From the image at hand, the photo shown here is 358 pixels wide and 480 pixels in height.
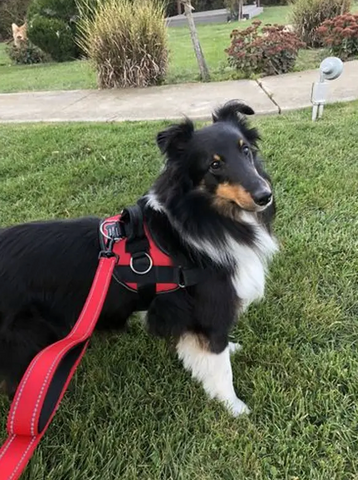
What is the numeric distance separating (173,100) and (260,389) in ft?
20.3

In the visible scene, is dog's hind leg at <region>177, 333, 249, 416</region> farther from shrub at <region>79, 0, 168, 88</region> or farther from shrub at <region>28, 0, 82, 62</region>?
shrub at <region>28, 0, 82, 62</region>

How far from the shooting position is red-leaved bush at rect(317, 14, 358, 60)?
915 centimetres

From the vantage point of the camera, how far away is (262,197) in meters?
1.97

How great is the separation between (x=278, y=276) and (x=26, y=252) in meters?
1.85

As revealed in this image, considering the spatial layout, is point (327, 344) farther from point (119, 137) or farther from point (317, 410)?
point (119, 137)

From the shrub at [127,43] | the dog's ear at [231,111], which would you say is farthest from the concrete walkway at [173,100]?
the dog's ear at [231,111]

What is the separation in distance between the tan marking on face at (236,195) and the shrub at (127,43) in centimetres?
742

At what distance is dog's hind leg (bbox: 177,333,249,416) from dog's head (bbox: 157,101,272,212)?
737 millimetres

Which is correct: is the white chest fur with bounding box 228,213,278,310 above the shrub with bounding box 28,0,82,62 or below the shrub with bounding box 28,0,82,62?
above

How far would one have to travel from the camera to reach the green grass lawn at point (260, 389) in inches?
80.4

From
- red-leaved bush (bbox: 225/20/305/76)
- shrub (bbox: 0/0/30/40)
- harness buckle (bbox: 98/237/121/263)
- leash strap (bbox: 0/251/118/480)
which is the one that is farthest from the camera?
shrub (bbox: 0/0/30/40)

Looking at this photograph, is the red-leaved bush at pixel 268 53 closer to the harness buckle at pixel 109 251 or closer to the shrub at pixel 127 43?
the shrub at pixel 127 43

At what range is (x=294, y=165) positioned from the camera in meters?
4.55

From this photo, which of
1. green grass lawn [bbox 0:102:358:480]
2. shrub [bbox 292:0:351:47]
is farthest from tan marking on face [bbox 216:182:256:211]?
shrub [bbox 292:0:351:47]
